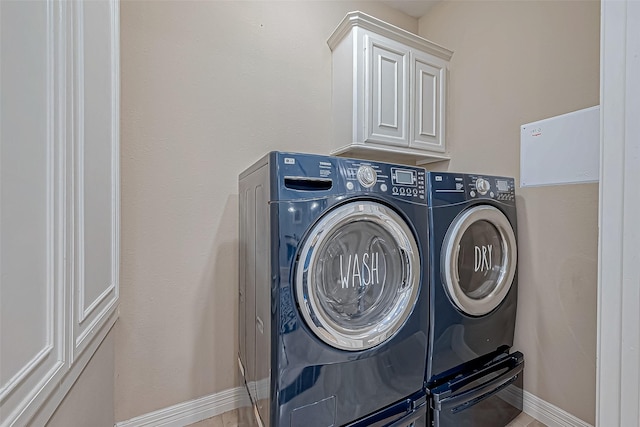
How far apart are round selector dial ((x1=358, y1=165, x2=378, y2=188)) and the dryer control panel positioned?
0.37 m

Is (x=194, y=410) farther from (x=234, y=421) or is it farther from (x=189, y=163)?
(x=189, y=163)

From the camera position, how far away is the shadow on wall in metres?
1.67

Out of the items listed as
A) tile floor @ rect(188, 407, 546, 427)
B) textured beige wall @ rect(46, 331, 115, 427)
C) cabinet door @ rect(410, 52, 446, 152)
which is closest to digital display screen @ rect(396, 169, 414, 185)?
cabinet door @ rect(410, 52, 446, 152)

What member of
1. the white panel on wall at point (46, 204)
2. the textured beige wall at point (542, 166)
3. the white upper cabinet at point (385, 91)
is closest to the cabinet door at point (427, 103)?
the white upper cabinet at point (385, 91)

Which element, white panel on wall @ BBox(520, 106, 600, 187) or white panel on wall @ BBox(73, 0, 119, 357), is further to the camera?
white panel on wall @ BBox(520, 106, 600, 187)

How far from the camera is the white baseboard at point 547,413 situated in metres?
1.50

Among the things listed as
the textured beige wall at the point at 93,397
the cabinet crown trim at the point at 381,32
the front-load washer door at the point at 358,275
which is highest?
the cabinet crown trim at the point at 381,32

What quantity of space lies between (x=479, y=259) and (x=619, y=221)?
3.32ft

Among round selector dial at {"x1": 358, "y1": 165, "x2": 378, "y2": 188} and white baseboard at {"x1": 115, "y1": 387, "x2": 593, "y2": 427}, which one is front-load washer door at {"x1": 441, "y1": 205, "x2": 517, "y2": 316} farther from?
white baseboard at {"x1": 115, "y1": 387, "x2": 593, "y2": 427}

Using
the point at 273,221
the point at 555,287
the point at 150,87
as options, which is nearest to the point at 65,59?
the point at 273,221

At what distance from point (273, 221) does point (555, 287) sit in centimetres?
161

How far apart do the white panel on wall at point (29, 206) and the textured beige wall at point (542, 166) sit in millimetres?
2087

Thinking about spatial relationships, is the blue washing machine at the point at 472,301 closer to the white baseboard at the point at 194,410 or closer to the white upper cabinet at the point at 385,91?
the white upper cabinet at the point at 385,91

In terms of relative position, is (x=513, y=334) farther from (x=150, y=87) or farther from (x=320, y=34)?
(x=150, y=87)
